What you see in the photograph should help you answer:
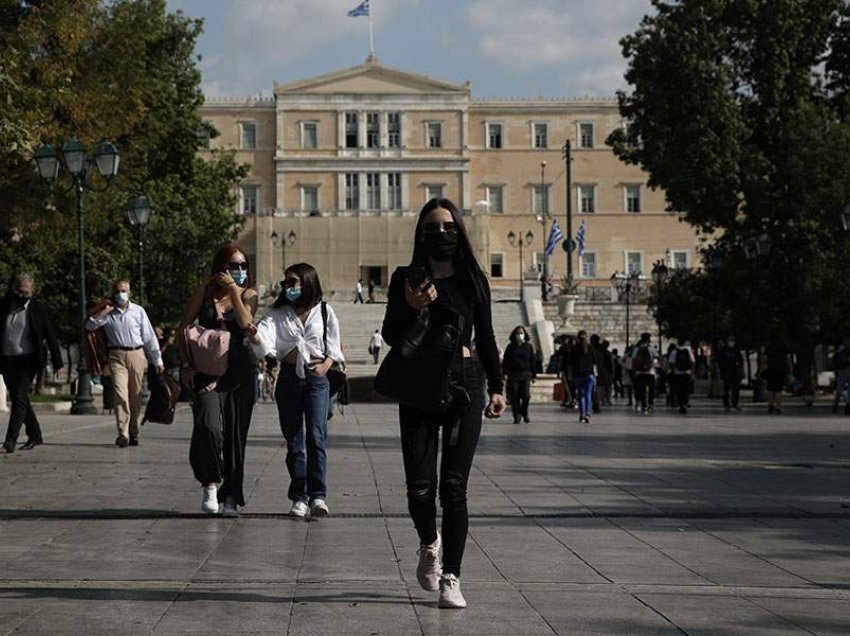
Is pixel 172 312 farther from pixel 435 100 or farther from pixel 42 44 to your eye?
pixel 435 100

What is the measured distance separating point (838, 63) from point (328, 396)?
3275 centimetres

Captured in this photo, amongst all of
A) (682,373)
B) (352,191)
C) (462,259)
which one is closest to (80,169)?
(682,373)

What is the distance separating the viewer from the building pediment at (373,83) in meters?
105

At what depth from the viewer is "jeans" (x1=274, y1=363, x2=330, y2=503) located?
35.4 ft

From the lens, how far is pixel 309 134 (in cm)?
10556

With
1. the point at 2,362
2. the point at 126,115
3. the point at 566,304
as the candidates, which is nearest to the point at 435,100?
the point at 566,304

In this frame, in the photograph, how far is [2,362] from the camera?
16141 millimetres

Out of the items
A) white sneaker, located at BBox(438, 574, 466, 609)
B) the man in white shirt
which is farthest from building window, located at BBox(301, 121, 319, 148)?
white sneaker, located at BBox(438, 574, 466, 609)

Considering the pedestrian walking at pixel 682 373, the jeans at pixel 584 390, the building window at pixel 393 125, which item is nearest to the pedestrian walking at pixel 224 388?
the jeans at pixel 584 390

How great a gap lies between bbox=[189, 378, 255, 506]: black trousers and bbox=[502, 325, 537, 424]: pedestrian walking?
16.6 meters

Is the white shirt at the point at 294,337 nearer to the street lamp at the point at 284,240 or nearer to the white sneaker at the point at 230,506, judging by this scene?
the white sneaker at the point at 230,506

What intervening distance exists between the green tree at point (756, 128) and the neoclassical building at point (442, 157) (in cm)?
6272

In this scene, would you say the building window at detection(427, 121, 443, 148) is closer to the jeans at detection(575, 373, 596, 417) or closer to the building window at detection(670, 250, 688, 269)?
the building window at detection(670, 250, 688, 269)

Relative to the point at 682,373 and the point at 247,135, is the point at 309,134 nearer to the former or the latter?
the point at 247,135
